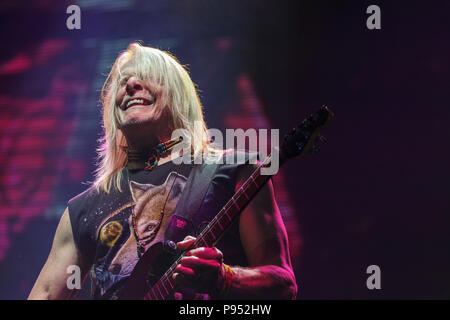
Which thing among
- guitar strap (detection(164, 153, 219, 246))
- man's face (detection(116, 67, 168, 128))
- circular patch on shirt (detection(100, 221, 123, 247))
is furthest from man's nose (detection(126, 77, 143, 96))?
circular patch on shirt (detection(100, 221, 123, 247))

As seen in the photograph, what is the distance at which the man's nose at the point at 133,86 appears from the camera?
7.18 feet

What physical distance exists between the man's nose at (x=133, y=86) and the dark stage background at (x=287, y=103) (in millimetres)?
330

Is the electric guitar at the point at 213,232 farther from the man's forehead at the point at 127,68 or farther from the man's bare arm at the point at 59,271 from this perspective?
the man's forehead at the point at 127,68

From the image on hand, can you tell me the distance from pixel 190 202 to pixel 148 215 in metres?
0.22

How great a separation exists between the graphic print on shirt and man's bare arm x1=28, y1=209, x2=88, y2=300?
0.18 m

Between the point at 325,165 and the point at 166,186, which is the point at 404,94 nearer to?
the point at 325,165

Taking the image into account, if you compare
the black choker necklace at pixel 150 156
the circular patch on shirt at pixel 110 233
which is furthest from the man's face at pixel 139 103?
the circular patch on shirt at pixel 110 233

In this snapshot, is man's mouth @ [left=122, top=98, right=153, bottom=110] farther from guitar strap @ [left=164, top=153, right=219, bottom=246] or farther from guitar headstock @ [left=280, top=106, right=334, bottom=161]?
guitar headstock @ [left=280, top=106, right=334, bottom=161]

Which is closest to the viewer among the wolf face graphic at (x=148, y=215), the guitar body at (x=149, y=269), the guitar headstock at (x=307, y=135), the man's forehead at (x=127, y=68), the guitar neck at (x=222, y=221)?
the guitar headstock at (x=307, y=135)

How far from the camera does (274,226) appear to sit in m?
1.86

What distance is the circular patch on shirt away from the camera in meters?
2.03

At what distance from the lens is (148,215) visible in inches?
79.4

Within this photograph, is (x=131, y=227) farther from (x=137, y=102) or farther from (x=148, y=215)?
(x=137, y=102)
